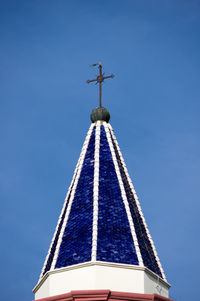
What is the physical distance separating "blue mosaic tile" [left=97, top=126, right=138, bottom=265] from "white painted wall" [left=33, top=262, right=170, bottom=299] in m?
0.31

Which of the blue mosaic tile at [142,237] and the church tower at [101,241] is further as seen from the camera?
the blue mosaic tile at [142,237]

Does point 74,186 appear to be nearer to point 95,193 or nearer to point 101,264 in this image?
point 95,193

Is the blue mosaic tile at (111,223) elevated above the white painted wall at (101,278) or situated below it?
above

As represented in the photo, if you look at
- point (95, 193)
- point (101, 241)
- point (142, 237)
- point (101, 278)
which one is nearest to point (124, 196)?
point (95, 193)

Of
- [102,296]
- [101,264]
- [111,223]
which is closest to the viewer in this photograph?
[102,296]

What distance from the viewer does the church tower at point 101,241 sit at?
70.7 feet

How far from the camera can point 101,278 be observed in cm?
2147

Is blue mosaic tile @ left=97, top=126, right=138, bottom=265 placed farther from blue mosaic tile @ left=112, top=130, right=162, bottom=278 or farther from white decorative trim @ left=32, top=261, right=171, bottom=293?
blue mosaic tile @ left=112, top=130, right=162, bottom=278

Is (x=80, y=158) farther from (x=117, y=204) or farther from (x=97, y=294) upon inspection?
(x=97, y=294)

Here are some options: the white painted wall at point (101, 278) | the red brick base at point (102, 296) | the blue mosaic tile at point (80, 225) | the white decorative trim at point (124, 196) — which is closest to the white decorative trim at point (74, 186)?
the blue mosaic tile at point (80, 225)

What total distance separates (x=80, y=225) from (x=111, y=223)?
103cm

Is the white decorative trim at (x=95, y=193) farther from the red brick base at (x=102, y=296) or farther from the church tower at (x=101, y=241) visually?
the red brick base at (x=102, y=296)

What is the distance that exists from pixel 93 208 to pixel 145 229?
6.95ft

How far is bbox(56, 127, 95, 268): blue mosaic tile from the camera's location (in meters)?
22.4
